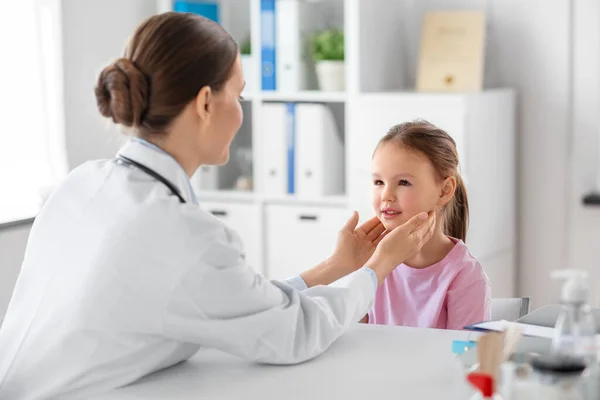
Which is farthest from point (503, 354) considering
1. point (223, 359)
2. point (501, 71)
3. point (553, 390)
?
point (501, 71)

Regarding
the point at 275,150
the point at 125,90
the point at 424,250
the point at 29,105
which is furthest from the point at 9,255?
the point at 125,90

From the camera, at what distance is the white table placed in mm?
1519

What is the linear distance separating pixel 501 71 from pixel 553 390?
3.05m

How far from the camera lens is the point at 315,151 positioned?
13.2ft

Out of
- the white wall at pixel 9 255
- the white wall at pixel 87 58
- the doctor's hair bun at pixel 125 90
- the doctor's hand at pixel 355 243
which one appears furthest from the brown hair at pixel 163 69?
the white wall at pixel 87 58

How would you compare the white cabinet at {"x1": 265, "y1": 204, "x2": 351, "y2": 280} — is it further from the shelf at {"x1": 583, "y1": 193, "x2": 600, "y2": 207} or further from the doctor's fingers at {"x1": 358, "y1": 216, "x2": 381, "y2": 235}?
the doctor's fingers at {"x1": 358, "y1": 216, "x2": 381, "y2": 235}

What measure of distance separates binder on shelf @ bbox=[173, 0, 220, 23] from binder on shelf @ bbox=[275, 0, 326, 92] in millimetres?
391

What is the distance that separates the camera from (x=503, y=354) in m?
1.47

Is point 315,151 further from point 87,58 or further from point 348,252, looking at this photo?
point 348,252

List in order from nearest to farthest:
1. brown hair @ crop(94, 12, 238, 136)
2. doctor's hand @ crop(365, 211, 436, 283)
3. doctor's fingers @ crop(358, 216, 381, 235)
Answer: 1. brown hair @ crop(94, 12, 238, 136)
2. doctor's hand @ crop(365, 211, 436, 283)
3. doctor's fingers @ crop(358, 216, 381, 235)

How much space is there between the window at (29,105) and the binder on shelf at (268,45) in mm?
817

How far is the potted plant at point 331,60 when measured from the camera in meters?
4.01

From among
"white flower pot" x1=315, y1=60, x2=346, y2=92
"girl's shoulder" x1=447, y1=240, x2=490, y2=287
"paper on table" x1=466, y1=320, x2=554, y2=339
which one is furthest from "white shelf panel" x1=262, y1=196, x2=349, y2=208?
"paper on table" x1=466, y1=320, x2=554, y2=339

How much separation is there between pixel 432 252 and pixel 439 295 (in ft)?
0.42
